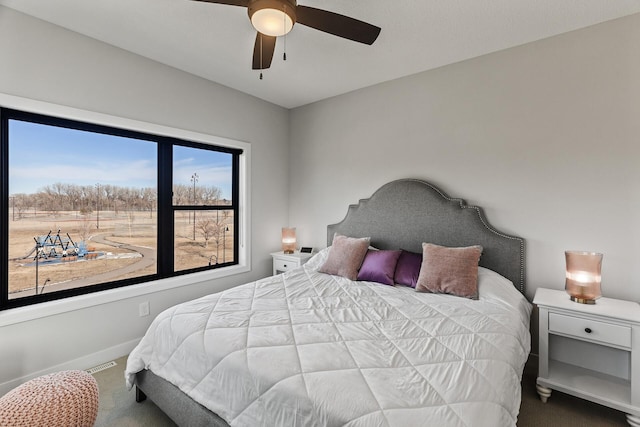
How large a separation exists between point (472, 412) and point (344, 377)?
0.46m

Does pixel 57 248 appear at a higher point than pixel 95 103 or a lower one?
lower

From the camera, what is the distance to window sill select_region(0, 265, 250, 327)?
7.16 ft

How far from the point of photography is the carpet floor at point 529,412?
6.19 feet

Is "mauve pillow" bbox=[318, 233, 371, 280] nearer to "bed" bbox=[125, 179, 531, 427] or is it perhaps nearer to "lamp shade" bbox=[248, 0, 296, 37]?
"bed" bbox=[125, 179, 531, 427]

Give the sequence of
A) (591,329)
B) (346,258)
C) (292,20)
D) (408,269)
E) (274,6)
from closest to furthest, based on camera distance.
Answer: (274,6), (292,20), (591,329), (408,269), (346,258)

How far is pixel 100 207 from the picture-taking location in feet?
9.00

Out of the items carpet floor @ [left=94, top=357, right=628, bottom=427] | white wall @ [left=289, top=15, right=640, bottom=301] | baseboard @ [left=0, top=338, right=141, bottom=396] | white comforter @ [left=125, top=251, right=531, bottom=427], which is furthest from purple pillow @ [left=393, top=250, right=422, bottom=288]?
baseboard @ [left=0, top=338, right=141, bottom=396]

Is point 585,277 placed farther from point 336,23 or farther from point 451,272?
point 336,23

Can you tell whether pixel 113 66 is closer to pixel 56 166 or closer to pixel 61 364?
pixel 56 166

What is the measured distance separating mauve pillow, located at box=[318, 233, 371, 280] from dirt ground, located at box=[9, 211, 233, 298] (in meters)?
1.53

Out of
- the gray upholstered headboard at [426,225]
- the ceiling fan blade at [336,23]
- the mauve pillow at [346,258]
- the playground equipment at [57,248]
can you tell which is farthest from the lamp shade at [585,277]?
the playground equipment at [57,248]

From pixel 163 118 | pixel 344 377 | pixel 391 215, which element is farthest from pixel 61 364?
pixel 391 215

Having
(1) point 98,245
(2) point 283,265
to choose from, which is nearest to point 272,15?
(1) point 98,245

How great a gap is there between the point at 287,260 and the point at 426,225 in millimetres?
1700
